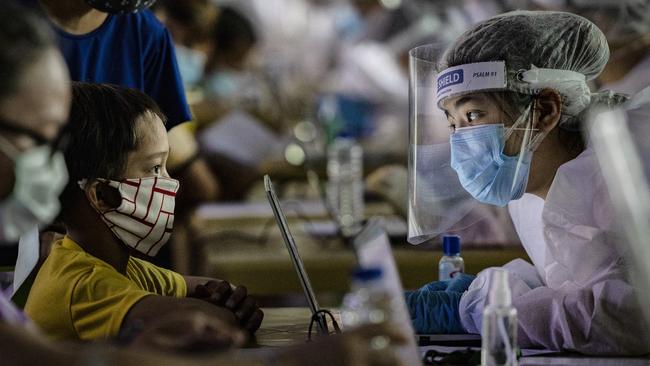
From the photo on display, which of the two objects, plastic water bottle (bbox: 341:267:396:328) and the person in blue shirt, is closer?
plastic water bottle (bbox: 341:267:396:328)

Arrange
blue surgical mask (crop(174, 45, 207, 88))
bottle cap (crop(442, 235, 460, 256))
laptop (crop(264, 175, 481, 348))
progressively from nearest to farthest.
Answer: laptop (crop(264, 175, 481, 348)), bottle cap (crop(442, 235, 460, 256)), blue surgical mask (crop(174, 45, 207, 88))

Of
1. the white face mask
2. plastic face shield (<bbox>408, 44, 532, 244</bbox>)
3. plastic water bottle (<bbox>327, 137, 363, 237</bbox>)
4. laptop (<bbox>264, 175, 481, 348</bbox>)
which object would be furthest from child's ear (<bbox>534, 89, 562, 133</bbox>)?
plastic water bottle (<bbox>327, 137, 363, 237</bbox>)

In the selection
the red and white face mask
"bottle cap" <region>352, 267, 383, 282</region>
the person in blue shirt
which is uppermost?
the person in blue shirt

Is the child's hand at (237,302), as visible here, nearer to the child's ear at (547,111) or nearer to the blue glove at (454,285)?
the blue glove at (454,285)

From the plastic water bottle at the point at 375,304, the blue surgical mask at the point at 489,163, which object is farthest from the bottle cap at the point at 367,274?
the blue surgical mask at the point at 489,163

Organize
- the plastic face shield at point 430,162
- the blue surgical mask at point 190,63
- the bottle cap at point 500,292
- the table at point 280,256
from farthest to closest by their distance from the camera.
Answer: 1. the blue surgical mask at point 190,63
2. the table at point 280,256
3. the plastic face shield at point 430,162
4. the bottle cap at point 500,292

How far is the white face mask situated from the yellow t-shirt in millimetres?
348

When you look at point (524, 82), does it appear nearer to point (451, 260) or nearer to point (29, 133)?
point (451, 260)

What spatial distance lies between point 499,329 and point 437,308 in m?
0.44

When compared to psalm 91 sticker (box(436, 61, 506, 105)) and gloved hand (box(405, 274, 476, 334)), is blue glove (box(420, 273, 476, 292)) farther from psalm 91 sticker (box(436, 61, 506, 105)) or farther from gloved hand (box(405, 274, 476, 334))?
psalm 91 sticker (box(436, 61, 506, 105))

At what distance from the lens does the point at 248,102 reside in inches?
286

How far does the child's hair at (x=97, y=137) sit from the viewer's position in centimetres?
193

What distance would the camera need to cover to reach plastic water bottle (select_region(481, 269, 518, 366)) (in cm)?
167

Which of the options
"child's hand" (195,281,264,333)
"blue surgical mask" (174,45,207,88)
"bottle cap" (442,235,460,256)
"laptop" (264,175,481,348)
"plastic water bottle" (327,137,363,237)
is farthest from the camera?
"blue surgical mask" (174,45,207,88)
